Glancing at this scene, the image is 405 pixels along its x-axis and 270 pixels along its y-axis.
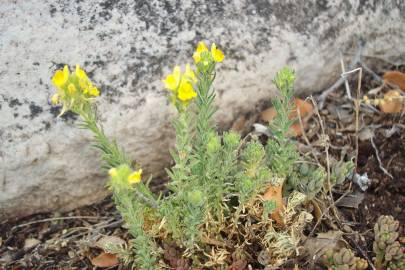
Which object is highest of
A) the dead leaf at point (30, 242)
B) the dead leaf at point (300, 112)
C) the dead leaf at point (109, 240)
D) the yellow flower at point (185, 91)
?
the yellow flower at point (185, 91)

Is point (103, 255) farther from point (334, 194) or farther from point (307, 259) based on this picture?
point (334, 194)

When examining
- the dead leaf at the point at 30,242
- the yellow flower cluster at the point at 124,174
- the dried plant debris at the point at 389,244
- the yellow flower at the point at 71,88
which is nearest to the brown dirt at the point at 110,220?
the dead leaf at the point at 30,242

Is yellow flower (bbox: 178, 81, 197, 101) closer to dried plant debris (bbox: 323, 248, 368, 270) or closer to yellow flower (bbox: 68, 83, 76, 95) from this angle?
yellow flower (bbox: 68, 83, 76, 95)

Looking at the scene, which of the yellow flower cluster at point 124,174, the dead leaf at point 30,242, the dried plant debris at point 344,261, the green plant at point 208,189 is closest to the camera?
the yellow flower cluster at point 124,174

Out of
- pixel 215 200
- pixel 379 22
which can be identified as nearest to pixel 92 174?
pixel 215 200

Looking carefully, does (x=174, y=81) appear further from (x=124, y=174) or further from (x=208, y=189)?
(x=208, y=189)

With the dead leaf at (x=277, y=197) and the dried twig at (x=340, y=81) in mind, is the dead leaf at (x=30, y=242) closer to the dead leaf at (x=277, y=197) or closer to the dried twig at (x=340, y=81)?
the dead leaf at (x=277, y=197)

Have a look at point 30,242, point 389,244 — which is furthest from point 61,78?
point 389,244

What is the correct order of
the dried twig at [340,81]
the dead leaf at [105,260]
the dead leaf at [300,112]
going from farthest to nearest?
the dried twig at [340,81], the dead leaf at [300,112], the dead leaf at [105,260]
